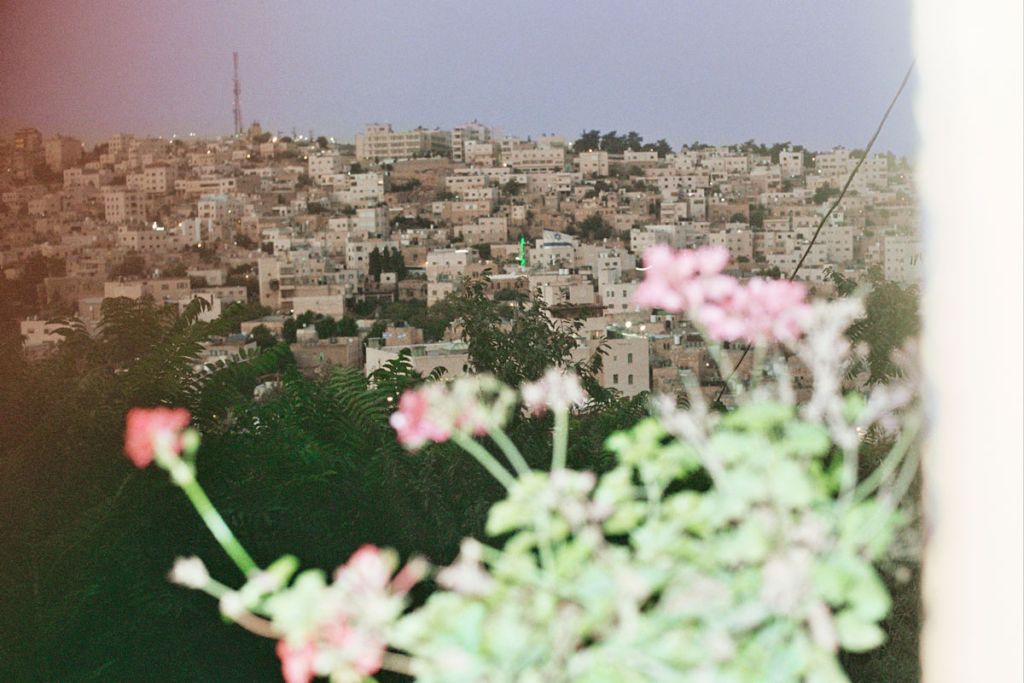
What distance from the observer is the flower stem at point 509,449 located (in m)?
2.19

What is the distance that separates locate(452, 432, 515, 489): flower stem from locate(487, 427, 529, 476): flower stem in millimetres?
26

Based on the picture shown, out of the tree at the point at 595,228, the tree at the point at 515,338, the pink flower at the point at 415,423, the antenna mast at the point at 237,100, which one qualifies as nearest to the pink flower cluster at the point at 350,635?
the pink flower at the point at 415,423

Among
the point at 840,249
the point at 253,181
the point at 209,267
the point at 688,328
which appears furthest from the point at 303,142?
the point at 840,249

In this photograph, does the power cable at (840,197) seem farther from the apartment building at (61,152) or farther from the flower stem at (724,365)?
the apartment building at (61,152)

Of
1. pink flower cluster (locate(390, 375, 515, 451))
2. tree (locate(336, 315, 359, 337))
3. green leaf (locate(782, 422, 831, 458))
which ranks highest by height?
tree (locate(336, 315, 359, 337))

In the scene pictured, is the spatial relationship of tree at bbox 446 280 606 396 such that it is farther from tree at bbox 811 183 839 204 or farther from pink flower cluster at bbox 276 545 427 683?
pink flower cluster at bbox 276 545 427 683

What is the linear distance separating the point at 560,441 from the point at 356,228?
73 cm

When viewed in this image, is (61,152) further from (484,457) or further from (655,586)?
(655,586)

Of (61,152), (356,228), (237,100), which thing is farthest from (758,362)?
(61,152)

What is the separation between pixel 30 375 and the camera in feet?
8.08

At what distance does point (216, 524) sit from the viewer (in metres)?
2.02

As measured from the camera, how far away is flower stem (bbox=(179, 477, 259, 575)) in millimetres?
1982

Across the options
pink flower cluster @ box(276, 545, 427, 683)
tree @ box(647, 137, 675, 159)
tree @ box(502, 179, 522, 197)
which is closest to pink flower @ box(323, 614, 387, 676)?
pink flower cluster @ box(276, 545, 427, 683)

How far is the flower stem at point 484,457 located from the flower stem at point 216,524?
1.54 feet
